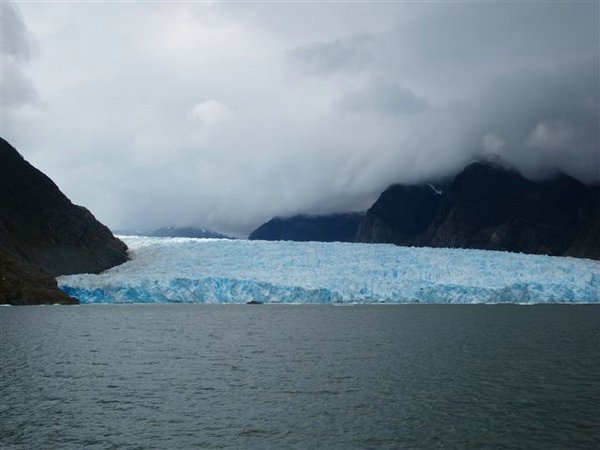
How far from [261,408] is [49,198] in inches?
2718

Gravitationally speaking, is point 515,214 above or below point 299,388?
above

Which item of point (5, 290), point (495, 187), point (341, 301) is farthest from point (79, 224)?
point (495, 187)

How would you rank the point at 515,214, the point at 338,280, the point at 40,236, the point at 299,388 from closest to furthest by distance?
the point at 299,388
the point at 338,280
the point at 40,236
the point at 515,214

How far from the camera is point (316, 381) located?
765 inches

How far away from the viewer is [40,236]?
6844 cm

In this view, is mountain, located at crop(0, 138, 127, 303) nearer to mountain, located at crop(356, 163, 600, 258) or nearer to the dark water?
the dark water

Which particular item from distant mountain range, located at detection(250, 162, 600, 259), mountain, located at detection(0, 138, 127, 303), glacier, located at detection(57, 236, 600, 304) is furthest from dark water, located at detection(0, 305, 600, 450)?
distant mountain range, located at detection(250, 162, 600, 259)

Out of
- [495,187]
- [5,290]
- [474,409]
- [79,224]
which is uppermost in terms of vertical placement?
[495,187]

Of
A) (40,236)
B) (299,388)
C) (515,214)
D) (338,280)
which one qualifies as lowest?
(299,388)

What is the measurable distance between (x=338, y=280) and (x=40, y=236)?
1472 inches

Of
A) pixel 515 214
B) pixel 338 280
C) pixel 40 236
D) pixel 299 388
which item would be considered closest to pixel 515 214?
pixel 515 214

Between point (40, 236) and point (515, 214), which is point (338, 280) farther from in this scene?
point (515, 214)

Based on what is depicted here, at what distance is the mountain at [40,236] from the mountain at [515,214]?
11829 centimetres

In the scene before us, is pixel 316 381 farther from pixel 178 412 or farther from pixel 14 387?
pixel 14 387
